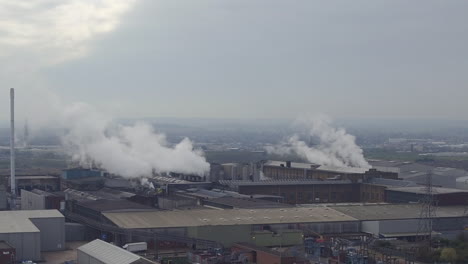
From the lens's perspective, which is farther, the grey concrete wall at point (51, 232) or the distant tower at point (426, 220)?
the distant tower at point (426, 220)

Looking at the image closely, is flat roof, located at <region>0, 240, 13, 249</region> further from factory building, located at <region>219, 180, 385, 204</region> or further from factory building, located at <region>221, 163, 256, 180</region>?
factory building, located at <region>221, 163, 256, 180</region>

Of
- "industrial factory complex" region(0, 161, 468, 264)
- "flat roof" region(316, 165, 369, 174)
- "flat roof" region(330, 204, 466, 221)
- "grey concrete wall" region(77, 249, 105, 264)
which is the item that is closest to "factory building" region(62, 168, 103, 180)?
"industrial factory complex" region(0, 161, 468, 264)

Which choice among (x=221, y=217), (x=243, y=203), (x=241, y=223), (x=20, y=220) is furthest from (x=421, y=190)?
(x=20, y=220)

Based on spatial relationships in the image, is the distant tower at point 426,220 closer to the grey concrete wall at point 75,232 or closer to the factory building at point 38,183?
the grey concrete wall at point 75,232

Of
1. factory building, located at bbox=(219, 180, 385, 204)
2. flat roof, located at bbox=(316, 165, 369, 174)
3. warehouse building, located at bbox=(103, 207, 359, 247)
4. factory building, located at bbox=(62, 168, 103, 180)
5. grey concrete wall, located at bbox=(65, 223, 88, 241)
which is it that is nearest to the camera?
warehouse building, located at bbox=(103, 207, 359, 247)

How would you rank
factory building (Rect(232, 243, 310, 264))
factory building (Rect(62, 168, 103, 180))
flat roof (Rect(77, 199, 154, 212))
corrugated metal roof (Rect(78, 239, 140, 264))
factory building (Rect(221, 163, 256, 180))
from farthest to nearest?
factory building (Rect(221, 163, 256, 180))
factory building (Rect(62, 168, 103, 180))
flat roof (Rect(77, 199, 154, 212))
factory building (Rect(232, 243, 310, 264))
corrugated metal roof (Rect(78, 239, 140, 264))

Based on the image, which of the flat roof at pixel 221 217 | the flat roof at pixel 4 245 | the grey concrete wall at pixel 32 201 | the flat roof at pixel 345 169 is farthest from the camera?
the flat roof at pixel 345 169

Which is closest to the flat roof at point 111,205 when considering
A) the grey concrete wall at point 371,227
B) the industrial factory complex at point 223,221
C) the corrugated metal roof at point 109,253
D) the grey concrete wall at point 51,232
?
the industrial factory complex at point 223,221

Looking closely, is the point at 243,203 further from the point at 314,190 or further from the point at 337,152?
the point at 337,152
